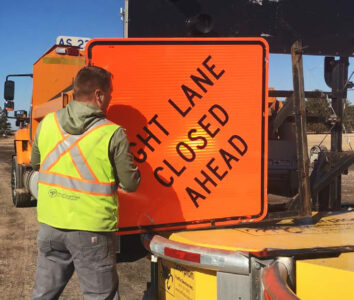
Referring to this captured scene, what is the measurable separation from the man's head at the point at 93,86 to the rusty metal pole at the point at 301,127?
4.32 ft

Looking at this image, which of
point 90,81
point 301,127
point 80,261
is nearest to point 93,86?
point 90,81

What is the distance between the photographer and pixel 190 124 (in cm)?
279

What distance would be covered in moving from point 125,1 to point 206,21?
0.62 meters

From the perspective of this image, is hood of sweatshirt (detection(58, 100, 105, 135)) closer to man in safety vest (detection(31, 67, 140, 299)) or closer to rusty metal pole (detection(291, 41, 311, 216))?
man in safety vest (detection(31, 67, 140, 299))

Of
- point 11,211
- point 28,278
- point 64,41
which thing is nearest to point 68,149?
point 28,278

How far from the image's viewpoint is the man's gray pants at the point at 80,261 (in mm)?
2340

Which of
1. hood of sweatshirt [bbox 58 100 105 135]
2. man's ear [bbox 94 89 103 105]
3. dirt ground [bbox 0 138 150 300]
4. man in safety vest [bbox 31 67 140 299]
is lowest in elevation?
dirt ground [bbox 0 138 150 300]

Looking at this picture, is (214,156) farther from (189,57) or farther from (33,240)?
(33,240)

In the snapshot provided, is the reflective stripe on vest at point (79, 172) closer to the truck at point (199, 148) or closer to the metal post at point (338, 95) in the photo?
the truck at point (199, 148)

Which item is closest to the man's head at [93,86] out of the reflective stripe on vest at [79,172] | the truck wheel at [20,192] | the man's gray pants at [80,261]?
the reflective stripe on vest at [79,172]

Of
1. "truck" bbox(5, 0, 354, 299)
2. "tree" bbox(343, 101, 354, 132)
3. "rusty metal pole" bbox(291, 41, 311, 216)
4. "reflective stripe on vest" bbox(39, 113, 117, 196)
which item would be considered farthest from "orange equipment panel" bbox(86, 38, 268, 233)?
"tree" bbox(343, 101, 354, 132)

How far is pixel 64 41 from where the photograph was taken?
7691mm

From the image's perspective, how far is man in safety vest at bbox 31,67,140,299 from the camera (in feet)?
7.68

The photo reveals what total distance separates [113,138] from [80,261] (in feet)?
2.30
